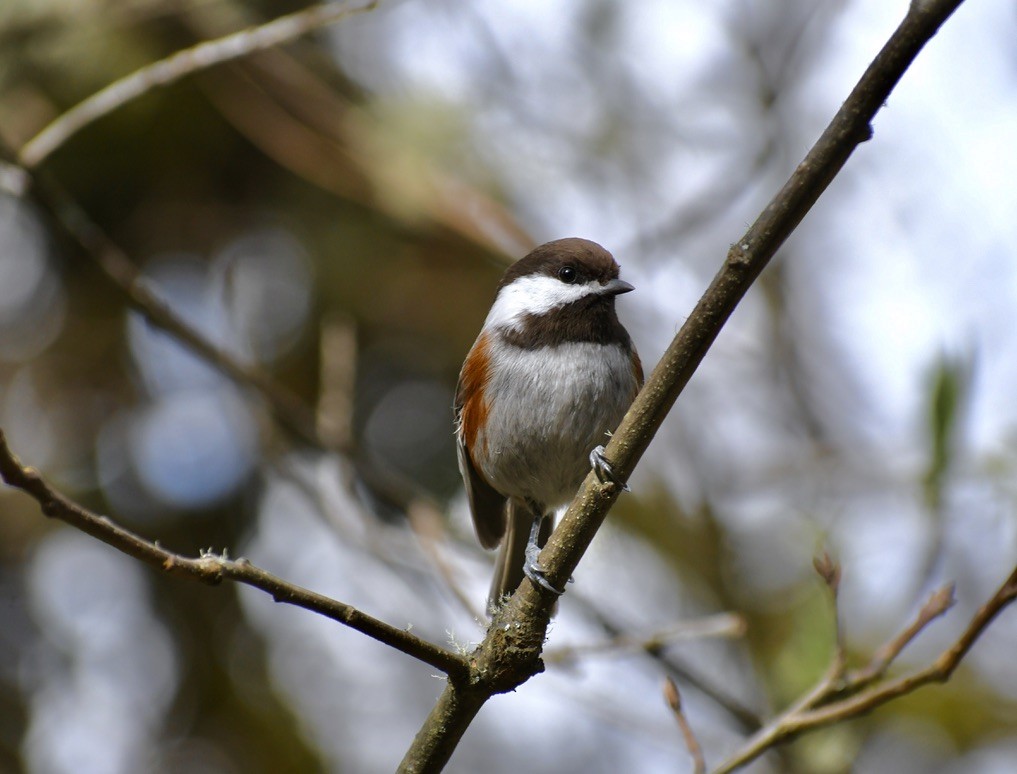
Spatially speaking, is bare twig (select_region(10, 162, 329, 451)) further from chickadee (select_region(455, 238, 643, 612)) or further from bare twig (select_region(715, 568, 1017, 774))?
bare twig (select_region(715, 568, 1017, 774))

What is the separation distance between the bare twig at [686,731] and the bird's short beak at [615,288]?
141cm

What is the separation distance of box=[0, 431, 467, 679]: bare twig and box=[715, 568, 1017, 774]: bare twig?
3.74 feet

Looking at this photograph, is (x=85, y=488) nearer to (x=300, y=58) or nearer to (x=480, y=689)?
(x=300, y=58)

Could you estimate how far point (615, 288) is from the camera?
3670 millimetres

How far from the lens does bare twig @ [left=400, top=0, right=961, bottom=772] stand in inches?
71.7

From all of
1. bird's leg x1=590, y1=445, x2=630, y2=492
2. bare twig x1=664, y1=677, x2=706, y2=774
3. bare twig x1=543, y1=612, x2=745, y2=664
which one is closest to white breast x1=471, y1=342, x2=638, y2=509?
bare twig x1=543, y1=612, x2=745, y2=664

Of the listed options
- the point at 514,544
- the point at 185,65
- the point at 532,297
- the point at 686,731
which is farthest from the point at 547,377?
the point at 185,65

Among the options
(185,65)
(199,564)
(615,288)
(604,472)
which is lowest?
(199,564)

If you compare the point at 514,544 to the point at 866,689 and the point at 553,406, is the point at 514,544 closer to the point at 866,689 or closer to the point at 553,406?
the point at 553,406

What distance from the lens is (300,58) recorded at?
230 inches

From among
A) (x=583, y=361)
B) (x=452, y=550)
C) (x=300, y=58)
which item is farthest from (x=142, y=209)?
(x=583, y=361)

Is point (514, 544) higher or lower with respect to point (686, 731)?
higher

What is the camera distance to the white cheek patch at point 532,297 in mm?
3781

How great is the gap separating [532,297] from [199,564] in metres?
2.33
